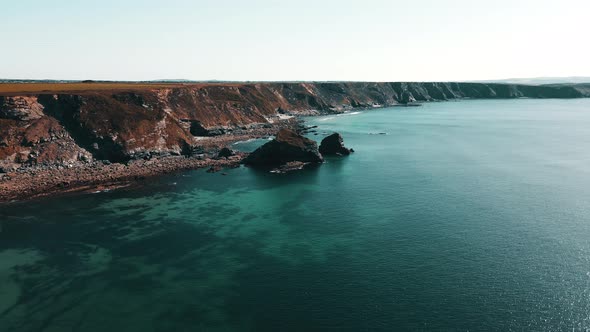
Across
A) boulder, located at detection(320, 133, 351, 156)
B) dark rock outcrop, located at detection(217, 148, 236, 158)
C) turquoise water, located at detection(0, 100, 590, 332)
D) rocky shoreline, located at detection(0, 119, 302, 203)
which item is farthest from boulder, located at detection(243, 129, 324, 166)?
turquoise water, located at detection(0, 100, 590, 332)

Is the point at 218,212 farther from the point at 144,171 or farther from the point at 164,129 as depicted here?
the point at 164,129

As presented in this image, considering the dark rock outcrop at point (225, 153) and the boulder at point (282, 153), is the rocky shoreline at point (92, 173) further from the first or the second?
the boulder at point (282, 153)

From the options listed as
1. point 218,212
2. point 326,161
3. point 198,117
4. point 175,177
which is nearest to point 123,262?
point 218,212

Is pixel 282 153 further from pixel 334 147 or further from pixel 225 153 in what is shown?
pixel 334 147

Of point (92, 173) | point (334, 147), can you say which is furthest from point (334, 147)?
point (92, 173)

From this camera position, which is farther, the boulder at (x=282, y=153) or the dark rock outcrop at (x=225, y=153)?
the dark rock outcrop at (x=225, y=153)

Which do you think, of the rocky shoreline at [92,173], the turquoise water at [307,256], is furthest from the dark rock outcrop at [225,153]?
the turquoise water at [307,256]
